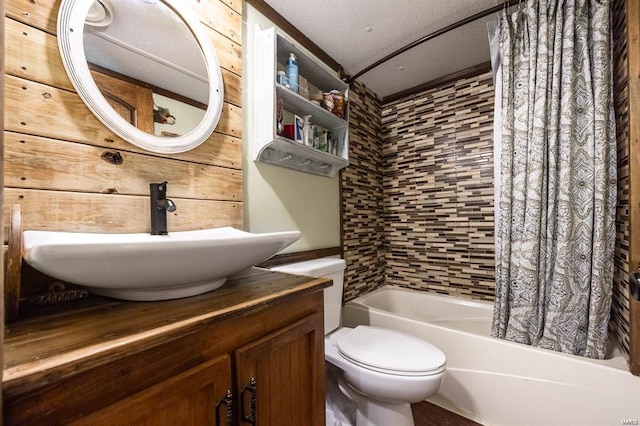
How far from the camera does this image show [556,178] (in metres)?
1.33

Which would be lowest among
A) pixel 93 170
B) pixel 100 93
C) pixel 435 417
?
pixel 435 417

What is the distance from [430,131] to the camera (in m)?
2.22

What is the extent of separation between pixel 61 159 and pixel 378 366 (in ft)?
4.35

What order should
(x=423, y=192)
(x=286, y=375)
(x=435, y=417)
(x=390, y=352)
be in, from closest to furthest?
(x=286, y=375), (x=390, y=352), (x=435, y=417), (x=423, y=192)

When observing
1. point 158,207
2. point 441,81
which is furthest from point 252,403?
point 441,81

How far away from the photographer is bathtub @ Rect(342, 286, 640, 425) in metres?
1.13

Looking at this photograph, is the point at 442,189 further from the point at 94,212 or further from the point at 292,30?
the point at 94,212

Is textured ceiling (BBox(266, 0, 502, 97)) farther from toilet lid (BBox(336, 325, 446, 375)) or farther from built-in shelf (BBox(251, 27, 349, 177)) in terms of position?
toilet lid (BBox(336, 325, 446, 375))

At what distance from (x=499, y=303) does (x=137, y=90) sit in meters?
1.94

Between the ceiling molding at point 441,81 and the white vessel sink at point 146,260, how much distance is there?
80.8 inches

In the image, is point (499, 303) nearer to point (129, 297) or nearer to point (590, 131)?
point (590, 131)

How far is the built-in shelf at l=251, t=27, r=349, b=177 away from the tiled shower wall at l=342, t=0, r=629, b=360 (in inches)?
14.6

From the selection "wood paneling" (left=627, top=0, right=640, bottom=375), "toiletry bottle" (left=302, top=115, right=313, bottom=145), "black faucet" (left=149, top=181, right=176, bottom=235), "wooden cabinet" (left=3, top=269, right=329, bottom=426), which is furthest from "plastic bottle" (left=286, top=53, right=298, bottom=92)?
"wood paneling" (left=627, top=0, right=640, bottom=375)

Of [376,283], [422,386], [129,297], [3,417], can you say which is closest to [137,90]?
[129,297]
